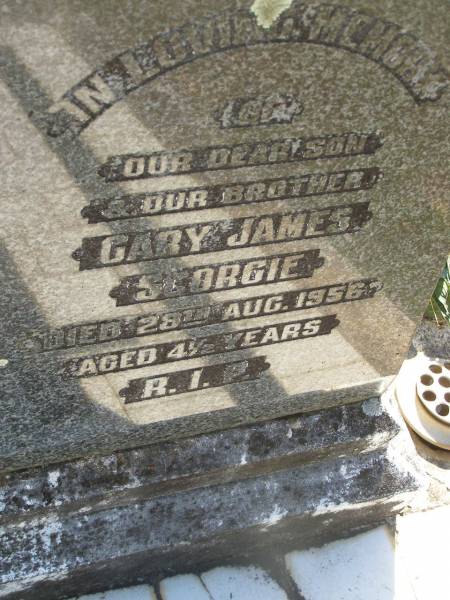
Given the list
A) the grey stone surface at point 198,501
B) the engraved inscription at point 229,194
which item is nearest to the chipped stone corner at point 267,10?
the engraved inscription at point 229,194

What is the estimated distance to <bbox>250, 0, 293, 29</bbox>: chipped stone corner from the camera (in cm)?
111

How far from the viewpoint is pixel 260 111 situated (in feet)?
4.08

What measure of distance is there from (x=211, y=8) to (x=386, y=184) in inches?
22.0

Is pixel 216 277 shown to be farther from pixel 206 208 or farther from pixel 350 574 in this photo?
pixel 350 574

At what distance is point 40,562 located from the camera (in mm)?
1759

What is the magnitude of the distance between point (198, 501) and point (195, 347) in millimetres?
486

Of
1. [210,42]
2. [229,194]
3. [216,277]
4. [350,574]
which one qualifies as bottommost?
[350,574]

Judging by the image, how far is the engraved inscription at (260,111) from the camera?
4.03 ft

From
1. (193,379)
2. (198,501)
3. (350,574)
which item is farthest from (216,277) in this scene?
(350,574)

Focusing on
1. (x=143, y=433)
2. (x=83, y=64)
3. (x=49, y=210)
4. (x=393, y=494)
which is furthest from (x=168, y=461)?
(x=83, y=64)

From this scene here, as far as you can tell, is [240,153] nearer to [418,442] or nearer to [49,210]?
[49,210]

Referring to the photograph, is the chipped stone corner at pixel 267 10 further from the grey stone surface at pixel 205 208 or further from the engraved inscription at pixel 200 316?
the engraved inscription at pixel 200 316

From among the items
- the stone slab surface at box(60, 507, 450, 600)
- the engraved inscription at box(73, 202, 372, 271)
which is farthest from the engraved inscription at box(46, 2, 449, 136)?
the stone slab surface at box(60, 507, 450, 600)

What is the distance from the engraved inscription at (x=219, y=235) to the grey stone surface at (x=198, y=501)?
0.66 metres
